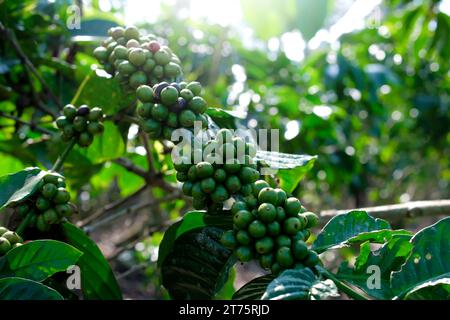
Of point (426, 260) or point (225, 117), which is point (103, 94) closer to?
point (225, 117)

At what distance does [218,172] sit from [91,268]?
0.46 metres

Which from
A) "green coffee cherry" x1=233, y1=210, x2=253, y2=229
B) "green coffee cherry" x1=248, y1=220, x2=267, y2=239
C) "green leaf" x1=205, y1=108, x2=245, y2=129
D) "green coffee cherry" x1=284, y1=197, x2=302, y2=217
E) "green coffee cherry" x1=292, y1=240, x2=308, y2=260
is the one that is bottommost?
"green coffee cherry" x1=292, y1=240, x2=308, y2=260

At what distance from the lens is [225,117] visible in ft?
4.74

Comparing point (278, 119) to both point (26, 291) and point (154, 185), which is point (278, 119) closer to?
point (154, 185)

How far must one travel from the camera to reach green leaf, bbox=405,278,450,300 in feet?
2.99

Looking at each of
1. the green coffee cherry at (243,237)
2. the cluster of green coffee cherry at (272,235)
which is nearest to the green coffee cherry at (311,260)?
the cluster of green coffee cherry at (272,235)

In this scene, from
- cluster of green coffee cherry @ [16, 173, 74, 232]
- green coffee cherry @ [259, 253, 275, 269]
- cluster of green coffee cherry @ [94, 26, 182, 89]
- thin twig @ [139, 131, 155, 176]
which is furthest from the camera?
thin twig @ [139, 131, 155, 176]

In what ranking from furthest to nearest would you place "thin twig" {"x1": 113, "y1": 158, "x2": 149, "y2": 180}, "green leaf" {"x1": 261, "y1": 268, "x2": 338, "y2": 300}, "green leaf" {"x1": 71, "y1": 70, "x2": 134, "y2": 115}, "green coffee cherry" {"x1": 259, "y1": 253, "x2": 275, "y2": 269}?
1. "thin twig" {"x1": 113, "y1": 158, "x2": 149, "y2": 180}
2. "green leaf" {"x1": 71, "y1": 70, "x2": 134, "y2": 115}
3. "green coffee cherry" {"x1": 259, "y1": 253, "x2": 275, "y2": 269}
4. "green leaf" {"x1": 261, "y1": 268, "x2": 338, "y2": 300}

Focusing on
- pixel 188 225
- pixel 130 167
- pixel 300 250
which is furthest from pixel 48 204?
pixel 130 167

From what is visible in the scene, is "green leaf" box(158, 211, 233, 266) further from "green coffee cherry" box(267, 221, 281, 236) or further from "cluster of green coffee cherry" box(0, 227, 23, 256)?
"cluster of green coffee cherry" box(0, 227, 23, 256)

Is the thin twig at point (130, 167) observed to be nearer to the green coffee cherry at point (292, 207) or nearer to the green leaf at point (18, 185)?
the green leaf at point (18, 185)

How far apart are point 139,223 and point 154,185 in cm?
206

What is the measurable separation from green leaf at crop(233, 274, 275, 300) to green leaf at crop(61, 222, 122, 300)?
364 mm

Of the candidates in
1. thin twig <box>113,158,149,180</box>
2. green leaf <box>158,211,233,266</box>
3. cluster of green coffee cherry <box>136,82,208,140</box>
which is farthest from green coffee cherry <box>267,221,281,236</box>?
thin twig <box>113,158,149,180</box>
